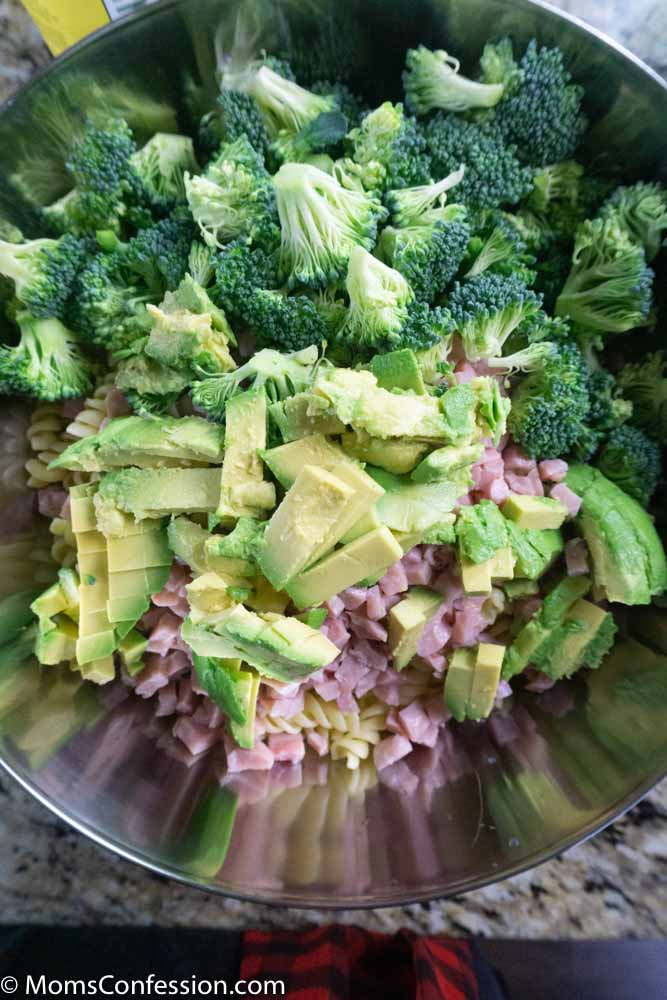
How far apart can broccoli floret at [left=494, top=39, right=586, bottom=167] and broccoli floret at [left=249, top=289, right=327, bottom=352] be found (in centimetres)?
70

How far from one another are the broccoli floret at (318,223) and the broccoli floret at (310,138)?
0.12 m

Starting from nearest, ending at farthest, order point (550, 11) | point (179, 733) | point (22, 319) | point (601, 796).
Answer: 1. point (550, 11)
2. point (601, 796)
3. point (22, 319)
4. point (179, 733)

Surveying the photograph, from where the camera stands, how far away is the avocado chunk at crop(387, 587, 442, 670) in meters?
1.77

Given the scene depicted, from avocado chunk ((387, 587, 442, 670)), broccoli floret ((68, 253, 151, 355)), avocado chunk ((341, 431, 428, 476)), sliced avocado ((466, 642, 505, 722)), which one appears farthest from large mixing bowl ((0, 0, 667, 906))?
avocado chunk ((341, 431, 428, 476))

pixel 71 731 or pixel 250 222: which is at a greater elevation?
pixel 250 222

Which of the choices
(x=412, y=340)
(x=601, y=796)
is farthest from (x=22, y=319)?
(x=601, y=796)

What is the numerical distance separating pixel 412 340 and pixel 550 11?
2.71 feet

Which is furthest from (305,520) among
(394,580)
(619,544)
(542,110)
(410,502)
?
(542,110)

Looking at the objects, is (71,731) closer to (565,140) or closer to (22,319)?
(22,319)

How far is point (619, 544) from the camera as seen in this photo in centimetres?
176

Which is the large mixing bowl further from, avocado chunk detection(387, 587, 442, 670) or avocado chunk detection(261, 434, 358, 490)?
avocado chunk detection(261, 434, 358, 490)

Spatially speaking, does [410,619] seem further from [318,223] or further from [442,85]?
[442,85]

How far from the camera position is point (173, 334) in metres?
1.62

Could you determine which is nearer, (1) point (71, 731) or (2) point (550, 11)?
(2) point (550, 11)
